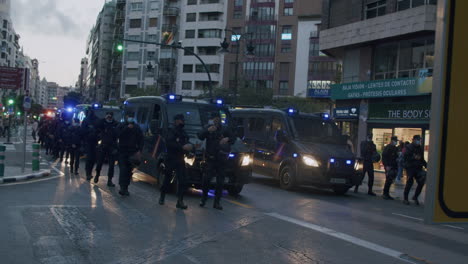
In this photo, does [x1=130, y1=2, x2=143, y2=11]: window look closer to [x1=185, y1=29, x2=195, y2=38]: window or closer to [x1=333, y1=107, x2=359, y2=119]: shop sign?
[x1=185, y1=29, x2=195, y2=38]: window

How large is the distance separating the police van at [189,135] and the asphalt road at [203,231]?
55cm

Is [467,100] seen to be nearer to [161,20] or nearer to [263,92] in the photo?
[263,92]

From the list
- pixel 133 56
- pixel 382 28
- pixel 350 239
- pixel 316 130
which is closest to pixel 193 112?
pixel 316 130

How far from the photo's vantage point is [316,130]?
14781mm

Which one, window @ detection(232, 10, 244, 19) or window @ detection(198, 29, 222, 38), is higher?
window @ detection(232, 10, 244, 19)

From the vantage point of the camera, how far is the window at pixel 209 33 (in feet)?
256

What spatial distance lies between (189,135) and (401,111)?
679 inches

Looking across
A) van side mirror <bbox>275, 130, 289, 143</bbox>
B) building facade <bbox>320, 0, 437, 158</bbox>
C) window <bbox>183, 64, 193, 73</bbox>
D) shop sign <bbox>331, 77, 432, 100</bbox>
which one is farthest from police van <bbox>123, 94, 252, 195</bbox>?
window <bbox>183, 64, 193, 73</bbox>

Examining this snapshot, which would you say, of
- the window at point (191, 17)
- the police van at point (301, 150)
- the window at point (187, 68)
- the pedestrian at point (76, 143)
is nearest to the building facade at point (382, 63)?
the police van at point (301, 150)

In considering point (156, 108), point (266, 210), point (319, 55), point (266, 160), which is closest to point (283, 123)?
point (266, 160)

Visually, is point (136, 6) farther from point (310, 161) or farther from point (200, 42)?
point (310, 161)

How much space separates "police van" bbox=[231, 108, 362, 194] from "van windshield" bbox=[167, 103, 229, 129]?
1.04m

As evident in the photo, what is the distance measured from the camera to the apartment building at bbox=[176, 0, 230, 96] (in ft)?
254

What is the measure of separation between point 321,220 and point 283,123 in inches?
234
